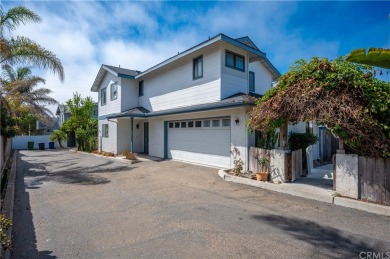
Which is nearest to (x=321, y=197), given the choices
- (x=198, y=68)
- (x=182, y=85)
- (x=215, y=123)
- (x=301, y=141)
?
(x=301, y=141)

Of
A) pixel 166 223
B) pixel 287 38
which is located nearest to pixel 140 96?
pixel 287 38

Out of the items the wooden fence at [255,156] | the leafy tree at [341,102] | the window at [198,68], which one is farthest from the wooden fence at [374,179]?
the window at [198,68]

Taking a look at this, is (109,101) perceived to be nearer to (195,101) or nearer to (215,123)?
(195,101)

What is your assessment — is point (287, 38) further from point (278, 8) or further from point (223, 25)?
point (223, 25)

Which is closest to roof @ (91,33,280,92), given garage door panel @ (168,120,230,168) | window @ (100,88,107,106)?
window @ (100,88,107,106)

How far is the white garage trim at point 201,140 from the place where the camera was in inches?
415

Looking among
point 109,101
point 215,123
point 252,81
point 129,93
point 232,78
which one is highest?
point 252,81

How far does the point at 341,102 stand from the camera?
5684 mm

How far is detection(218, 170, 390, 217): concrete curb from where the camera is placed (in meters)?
5.07

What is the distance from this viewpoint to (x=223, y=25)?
428 inches

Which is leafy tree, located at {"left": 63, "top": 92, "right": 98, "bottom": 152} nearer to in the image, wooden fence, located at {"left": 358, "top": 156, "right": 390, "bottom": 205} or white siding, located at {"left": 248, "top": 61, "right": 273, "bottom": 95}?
white siding, located at {"left": 248, "top": 61, "right": 273, "bottom": 95}

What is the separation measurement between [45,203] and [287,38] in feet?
39.2

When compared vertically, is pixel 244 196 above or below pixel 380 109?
below

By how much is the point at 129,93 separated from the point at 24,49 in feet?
25.9
